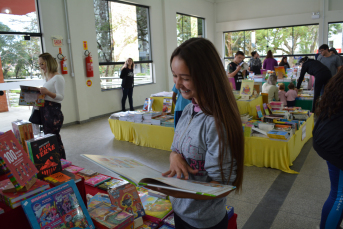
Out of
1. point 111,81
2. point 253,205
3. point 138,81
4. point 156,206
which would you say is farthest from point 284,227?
point 138,81

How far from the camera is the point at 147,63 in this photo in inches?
341

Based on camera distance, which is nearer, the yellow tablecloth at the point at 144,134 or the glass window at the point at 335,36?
the yellow tablecloth at the point at 144,134

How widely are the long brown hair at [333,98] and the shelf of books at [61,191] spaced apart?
1.04 metres

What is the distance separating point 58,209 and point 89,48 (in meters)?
6.03

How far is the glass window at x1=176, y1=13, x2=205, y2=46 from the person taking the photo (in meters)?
9.99

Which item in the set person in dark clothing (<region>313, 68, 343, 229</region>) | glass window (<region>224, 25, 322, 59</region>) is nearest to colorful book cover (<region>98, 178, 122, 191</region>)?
person in dark clothing (<region>313, 68, 343, 229</region>)

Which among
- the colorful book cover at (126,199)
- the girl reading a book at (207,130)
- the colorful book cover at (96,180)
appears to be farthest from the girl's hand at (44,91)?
the girl reading a book at (207,130)

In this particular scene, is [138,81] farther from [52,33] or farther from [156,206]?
[156,206]

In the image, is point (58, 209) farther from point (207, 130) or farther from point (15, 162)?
point (207, 130)

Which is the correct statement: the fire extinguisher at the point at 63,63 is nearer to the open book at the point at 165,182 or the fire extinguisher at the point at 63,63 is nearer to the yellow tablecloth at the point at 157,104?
the yellow tablecloth at the point at 157,104

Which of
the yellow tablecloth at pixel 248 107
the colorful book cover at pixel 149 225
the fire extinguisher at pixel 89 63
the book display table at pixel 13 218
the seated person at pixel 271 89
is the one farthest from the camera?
the fire extinguisher at pixel 89 63

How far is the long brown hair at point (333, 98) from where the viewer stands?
4.88 ft

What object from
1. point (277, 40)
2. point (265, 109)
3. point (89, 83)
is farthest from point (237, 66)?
point (277, 40)

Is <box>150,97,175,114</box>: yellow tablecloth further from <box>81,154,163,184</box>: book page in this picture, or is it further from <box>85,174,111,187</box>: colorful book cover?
<box>81,154,163,184</box>: book page
